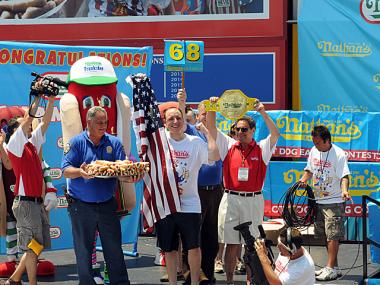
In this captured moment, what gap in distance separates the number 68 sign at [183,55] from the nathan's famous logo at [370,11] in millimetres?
4335

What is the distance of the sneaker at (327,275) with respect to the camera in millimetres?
10898

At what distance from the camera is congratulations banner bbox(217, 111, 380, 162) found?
1390 cm

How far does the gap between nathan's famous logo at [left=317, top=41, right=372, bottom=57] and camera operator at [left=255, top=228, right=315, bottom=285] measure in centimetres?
749

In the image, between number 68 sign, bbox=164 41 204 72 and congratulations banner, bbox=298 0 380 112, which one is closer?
number 68 sign, bbox=164 41 204 72

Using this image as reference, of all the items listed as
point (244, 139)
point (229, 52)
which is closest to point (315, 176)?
point (244, 139)

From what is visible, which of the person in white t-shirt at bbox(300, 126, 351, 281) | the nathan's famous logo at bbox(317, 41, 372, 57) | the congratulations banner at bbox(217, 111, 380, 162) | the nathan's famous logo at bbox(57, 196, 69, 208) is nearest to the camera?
the person in white t-shirt at bbox(300, 126, 351, 281)

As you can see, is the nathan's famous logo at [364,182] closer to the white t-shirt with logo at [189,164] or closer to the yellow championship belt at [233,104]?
the yellow championship belt at [233,104]

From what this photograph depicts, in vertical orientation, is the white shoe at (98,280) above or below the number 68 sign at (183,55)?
below

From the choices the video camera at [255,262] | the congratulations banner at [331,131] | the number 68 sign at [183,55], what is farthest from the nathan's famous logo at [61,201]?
the video camera at [255,262]

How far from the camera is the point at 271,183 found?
14.0m

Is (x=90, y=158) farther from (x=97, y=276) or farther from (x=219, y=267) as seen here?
(x=219, y=267)

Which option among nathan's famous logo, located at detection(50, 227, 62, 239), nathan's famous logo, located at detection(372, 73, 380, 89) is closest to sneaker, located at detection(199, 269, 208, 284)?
nathan's famous logo, located at detection(50, 227, 62, 239)

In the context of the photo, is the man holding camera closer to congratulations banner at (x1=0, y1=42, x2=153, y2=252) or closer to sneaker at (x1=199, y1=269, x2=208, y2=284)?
congratulations banner at (x1=0, y1=42, x2=153, y2=252)

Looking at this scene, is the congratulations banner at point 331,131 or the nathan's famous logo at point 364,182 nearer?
the nathan's famous logo at point 364,182
